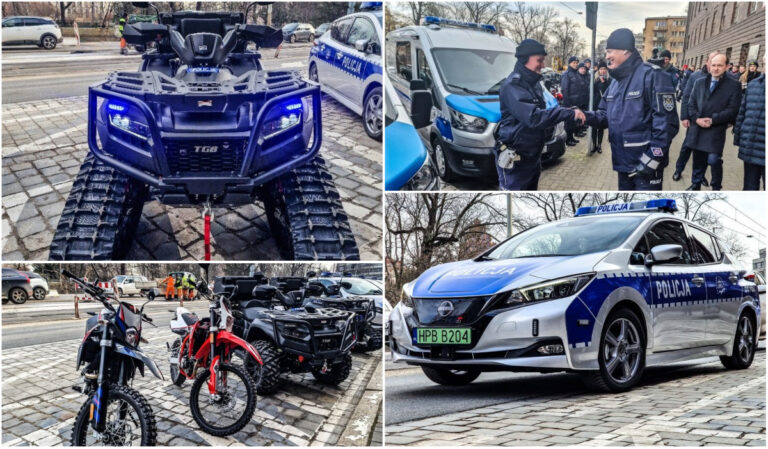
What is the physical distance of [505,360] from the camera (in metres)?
3.67

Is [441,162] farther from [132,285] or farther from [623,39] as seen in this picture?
[132,285]

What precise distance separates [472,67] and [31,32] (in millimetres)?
3467

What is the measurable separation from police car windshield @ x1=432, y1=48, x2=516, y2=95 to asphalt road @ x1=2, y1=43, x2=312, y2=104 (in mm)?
1057

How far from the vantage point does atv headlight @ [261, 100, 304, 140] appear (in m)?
4.12

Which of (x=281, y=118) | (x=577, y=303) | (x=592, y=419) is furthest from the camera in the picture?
(x=281, y=118)

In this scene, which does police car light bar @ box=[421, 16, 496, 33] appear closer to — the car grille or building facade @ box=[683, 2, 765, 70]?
building facade @ box=[683, 2, 765, 70]

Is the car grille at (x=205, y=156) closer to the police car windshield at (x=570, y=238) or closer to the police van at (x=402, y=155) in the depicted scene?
the police van at (x=402, y=155)

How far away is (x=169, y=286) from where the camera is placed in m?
4.37

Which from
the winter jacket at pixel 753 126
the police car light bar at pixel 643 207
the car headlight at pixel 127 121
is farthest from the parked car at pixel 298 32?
the winter jacket at pixel 753 126

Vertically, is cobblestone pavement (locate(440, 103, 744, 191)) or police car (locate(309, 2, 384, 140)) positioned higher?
police car (locate(309, 2, 384, 140))

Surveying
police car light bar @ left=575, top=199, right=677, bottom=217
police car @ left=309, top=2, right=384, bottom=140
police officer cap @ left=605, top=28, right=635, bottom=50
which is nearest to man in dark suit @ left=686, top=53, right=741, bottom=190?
police car light bar @ left=575, top=199, right=677, bottom=217

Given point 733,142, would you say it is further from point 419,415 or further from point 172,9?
point 172,9

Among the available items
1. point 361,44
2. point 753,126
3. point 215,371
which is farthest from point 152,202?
point 753,126

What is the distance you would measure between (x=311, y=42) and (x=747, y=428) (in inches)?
154
